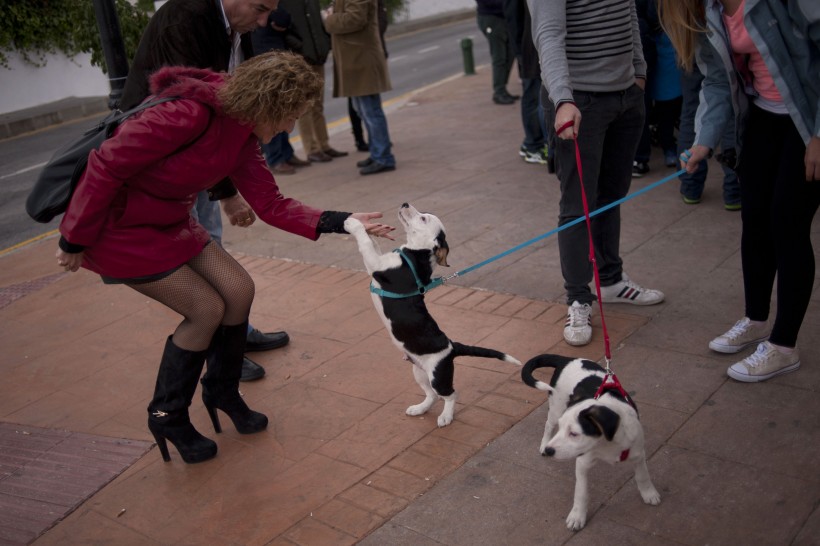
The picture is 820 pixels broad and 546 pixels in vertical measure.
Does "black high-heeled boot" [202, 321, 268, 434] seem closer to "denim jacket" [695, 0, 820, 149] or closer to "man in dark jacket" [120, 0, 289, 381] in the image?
"man in dark jacket" [120, 0, 289, 381]

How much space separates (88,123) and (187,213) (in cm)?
1325

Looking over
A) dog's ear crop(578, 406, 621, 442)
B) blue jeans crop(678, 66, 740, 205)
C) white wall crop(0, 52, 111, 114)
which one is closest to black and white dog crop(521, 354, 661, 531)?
dog's ear crop(578, 406, 621, 442)

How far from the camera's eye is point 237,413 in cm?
395

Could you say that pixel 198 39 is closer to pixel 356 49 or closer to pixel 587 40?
pixel 587 40

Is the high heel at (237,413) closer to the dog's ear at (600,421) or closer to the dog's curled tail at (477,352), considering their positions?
the dog's curled tail at (477,352)

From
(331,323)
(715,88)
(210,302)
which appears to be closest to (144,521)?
(210,302)

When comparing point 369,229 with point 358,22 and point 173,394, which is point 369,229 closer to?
point 173,394

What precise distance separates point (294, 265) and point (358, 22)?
11.3ft

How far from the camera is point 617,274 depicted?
4.77m

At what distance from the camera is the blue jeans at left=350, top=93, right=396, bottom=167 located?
8539 millimetres

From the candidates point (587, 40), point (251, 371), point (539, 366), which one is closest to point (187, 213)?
point (251, 371)

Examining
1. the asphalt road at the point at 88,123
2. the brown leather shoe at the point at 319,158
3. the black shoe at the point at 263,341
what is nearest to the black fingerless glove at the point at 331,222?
the black shoe at the point at 263,341

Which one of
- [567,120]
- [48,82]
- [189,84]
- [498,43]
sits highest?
[189,84]

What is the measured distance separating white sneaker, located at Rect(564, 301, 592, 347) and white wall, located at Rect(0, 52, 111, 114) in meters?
14.8
